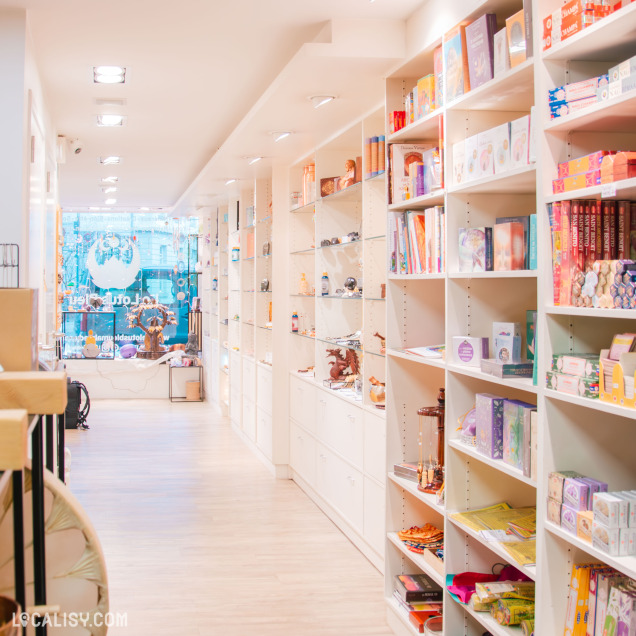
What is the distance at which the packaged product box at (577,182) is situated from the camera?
2.06 m

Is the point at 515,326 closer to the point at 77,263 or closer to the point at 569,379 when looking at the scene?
the point at 569,379

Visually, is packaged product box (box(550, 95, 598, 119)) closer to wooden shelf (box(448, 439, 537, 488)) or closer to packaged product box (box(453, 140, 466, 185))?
packaged product box (box(453, 140, 466, 185))

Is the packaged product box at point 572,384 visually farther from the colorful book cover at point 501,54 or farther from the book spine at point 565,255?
the colorful book cover at point 501,54

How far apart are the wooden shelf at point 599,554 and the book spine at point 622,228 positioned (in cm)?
79

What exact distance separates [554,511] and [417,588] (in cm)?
136

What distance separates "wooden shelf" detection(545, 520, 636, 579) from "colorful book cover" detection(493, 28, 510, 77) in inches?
57.2

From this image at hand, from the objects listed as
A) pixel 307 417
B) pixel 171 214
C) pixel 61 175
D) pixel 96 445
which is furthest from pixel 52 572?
pixel 171 214

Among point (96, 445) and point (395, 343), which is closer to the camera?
point (395, 343)

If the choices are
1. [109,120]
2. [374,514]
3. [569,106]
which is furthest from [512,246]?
[109,120]

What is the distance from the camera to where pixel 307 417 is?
568 centimetres

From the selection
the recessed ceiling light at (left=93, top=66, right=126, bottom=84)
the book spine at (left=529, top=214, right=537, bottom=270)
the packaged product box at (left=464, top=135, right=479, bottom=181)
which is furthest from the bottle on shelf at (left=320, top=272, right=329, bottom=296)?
the book spine at (left=529, top=214, right=537, bottom=270)

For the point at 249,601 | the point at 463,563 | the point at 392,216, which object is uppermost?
the point at 392,216

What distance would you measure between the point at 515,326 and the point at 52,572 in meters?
1.73

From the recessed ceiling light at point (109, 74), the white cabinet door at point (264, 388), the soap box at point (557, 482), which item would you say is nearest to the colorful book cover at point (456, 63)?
the soap box at point (557, 482)
